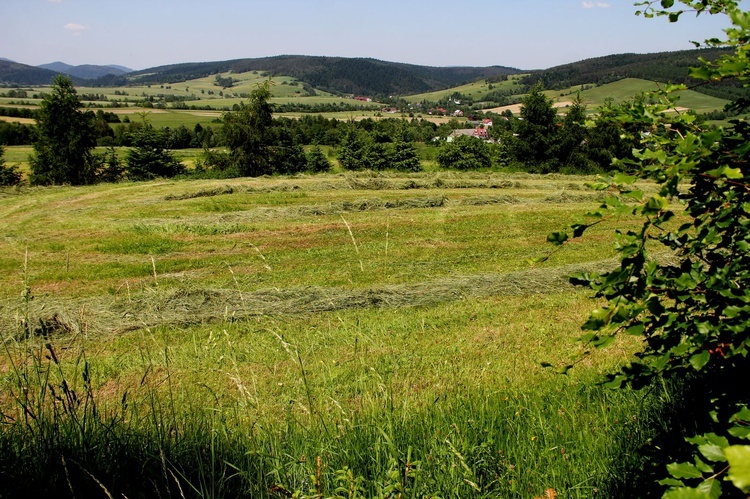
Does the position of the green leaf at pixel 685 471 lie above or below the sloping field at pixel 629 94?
below

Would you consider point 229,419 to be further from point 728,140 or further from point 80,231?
point 80,231

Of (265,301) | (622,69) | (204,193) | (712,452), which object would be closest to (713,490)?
(712,452)

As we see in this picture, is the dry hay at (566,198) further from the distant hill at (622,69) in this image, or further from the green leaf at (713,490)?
the distant hill at (622,69)

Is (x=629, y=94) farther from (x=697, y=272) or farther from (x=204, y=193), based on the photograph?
(x=697, y=272)

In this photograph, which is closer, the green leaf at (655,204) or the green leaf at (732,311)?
the green leaf at (655,204)

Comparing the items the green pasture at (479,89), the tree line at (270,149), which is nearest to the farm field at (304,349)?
the tree line at (270,149)

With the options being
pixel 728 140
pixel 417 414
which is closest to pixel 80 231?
pixel 417 414

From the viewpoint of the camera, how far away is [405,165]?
1260 inches

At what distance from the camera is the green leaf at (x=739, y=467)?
808 mm

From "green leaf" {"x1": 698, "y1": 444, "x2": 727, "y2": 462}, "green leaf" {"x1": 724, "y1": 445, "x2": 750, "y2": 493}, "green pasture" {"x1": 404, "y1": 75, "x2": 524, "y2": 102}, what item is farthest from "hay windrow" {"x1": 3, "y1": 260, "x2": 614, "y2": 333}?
"green pasture" {"x1": 404, "y1": 75, "x2": 524, "y2": 102}

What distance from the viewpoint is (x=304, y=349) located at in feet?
20.3

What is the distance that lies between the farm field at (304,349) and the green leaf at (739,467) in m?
1.07

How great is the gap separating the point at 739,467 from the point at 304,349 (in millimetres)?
5652

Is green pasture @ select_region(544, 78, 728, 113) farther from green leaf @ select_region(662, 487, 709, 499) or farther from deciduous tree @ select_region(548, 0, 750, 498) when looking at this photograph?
green leaf @ select_region(662, 487, 709, 499)
